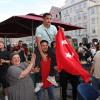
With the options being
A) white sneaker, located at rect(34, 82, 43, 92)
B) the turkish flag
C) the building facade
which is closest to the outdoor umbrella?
the turkish flag

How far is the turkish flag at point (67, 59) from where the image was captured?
7.64 metres

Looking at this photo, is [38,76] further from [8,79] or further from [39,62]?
[8,79]

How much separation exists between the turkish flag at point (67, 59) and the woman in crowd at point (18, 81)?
5.56ft

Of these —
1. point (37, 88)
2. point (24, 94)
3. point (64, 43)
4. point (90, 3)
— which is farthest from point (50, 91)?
point (90, 3)

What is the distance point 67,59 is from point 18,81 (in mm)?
2054

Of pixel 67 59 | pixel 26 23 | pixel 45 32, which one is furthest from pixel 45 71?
pixel 26 23

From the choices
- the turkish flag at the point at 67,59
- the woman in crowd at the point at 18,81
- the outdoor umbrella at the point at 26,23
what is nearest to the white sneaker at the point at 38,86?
the turkish flag at the point at 67,59

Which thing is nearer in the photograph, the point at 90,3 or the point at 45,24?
the point at 45,24

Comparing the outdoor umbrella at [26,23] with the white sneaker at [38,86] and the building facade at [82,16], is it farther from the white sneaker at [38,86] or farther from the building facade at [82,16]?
the building facade at [82,16]

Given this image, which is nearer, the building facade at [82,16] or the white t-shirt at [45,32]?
the white t-shirt at [45,32]

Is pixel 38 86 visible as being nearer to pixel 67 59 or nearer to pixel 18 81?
pixel 67 59

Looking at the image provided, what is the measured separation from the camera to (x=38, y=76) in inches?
294

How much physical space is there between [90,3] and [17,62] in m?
80.5

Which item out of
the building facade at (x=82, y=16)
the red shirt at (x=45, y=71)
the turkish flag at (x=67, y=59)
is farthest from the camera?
the building facade at (x=82, y=16)
